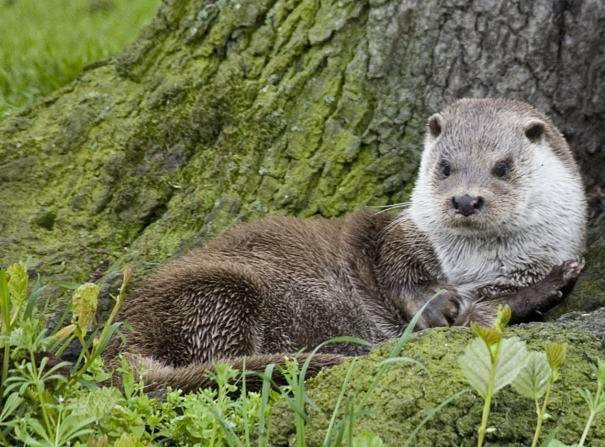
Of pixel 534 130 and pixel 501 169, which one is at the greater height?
pixel 534 130

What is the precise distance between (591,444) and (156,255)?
261cm

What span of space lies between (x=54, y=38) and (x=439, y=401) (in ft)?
17.7

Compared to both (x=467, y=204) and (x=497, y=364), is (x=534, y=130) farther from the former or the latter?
(x=497, y=364)

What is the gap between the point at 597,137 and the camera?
5.04 m

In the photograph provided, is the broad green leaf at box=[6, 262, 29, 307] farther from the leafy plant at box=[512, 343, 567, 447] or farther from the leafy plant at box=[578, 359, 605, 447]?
the leafy plant at box=[578, 359, 605, 447]

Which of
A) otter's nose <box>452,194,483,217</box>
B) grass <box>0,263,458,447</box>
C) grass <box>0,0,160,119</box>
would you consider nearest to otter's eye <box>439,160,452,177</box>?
otter's nose <box>452,194,483,217</box>

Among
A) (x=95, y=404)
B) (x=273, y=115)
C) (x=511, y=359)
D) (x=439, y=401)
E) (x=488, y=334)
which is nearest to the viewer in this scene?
(x=488, y=334)

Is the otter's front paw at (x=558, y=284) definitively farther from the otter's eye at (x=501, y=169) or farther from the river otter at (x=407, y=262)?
the otter's eye at (x=501, y=169)

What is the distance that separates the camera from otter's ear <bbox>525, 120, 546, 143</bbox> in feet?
15.0

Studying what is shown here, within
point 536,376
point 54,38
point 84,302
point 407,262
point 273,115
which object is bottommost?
point 407,262

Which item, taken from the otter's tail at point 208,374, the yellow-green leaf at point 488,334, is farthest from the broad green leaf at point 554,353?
the otter's tail at point 208,374

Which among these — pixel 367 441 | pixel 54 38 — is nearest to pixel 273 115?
pixel 367 441

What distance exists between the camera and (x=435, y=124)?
4.69 m

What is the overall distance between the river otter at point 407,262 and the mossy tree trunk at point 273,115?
0.95ft
